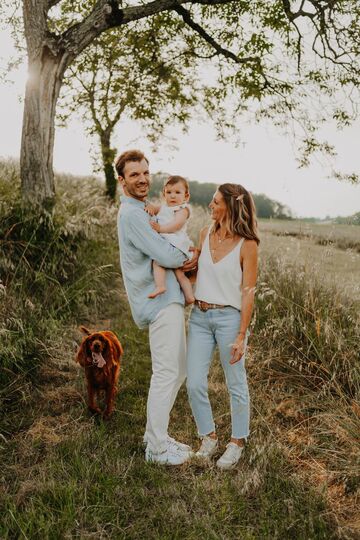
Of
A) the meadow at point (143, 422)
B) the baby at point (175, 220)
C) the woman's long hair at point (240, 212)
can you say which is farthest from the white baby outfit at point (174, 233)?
the meadow at point (143, 422)

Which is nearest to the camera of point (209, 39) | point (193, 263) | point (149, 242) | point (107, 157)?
point (149, 242)

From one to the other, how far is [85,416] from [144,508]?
1354mm

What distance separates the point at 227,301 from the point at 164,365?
65 cm

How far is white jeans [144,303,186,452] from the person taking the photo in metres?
3.39

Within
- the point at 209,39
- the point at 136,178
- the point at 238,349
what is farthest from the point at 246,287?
the point at 209,39

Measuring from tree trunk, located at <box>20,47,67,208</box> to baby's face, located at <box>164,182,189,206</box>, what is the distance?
3.90m

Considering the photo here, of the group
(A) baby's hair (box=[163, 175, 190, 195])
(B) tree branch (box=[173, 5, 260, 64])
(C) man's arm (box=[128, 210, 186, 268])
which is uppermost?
(B) tree branch (box=[173, 5, 260, 64])

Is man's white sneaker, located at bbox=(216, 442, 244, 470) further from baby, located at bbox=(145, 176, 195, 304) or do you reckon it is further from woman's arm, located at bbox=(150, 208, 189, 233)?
woman's arm, located at bbox=(150, 208, 189, 233)

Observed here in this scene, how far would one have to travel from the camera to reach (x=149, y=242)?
10.6 feet

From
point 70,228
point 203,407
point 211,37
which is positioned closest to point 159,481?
point 203,407

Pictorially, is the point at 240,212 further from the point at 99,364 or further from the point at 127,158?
the point at 99,364

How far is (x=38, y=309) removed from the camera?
526cm

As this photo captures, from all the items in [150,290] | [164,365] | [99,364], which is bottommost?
[99,364]

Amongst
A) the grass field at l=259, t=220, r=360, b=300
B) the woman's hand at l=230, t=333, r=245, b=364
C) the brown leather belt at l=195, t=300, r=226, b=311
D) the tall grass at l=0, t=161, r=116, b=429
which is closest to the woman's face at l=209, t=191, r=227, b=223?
the brown leather belt at l=195, t=300, r=226, b=311
